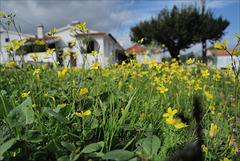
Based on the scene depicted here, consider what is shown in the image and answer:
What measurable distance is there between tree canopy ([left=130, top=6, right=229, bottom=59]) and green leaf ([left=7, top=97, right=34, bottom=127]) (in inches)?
859

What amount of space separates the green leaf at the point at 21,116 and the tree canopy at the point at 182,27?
21807 millimetres

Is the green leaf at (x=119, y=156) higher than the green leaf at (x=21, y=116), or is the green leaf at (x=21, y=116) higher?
the green leaf at (x=21, y=116)

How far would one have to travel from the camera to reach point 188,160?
505 mm

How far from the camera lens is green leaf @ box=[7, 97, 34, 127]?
2.32 ft

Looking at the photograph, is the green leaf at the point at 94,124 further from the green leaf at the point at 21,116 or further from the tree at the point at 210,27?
the tree at the point at 210,27

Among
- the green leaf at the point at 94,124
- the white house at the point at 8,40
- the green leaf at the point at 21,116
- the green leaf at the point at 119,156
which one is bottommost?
the green leaf at the point at 119,156

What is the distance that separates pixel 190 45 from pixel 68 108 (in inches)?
1026

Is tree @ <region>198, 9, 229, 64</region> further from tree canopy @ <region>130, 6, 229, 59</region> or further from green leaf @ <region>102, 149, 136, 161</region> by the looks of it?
green leaf @ <region>102, 149, 136, 161</region>

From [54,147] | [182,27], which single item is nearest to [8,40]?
[54,147]

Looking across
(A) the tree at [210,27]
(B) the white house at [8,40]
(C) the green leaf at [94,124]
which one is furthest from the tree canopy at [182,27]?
(C) the green leaf at [94,124]

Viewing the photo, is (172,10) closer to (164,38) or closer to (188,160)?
(164,38)

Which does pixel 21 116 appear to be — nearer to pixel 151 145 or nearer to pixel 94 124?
pixel 94 124

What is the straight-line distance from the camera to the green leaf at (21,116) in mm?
708

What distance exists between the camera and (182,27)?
68.7 feet
